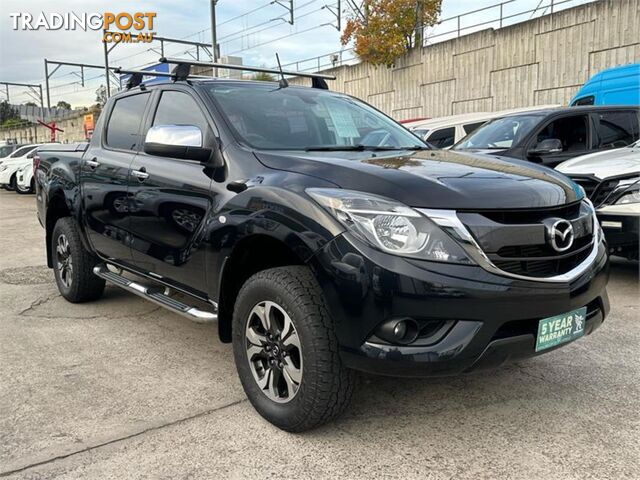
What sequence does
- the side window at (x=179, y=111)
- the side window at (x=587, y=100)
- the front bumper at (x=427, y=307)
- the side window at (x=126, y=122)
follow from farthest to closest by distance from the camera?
the side window at (x=587, y=100) → the side window at (x=126, y=122) → the side window at (x=179, y=111) → the front bumper at (x=427, y=307)

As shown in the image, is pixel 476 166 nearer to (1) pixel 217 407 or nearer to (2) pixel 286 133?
(2) pixel 286 133

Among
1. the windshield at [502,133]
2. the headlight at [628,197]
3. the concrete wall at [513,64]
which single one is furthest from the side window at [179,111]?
the concrete wall at [513,64]

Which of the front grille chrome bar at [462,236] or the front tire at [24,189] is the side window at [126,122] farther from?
the front tire at [24,189]

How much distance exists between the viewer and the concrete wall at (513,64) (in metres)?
16.2

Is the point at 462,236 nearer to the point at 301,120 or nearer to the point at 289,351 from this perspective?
the point at 289,351

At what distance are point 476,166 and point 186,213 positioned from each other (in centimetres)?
161

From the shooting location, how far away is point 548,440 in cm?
265

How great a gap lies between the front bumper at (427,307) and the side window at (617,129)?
522 centimetres

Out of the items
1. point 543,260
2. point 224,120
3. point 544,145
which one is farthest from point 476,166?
point 544,145

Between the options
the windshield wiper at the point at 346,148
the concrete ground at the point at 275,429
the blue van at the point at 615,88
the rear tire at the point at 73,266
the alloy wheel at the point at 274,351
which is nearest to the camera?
the concrete ground at the point at 275,429

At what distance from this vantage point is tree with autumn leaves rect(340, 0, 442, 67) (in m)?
22.6

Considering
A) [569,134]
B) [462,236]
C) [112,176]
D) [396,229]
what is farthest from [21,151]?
[462,236]

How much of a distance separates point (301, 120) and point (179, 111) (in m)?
0.79

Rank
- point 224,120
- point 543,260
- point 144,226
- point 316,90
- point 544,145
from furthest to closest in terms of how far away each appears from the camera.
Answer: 1. point 544,145
2. point 316,90
3. point 144,226
4. point 224,120
5. point 543,260
